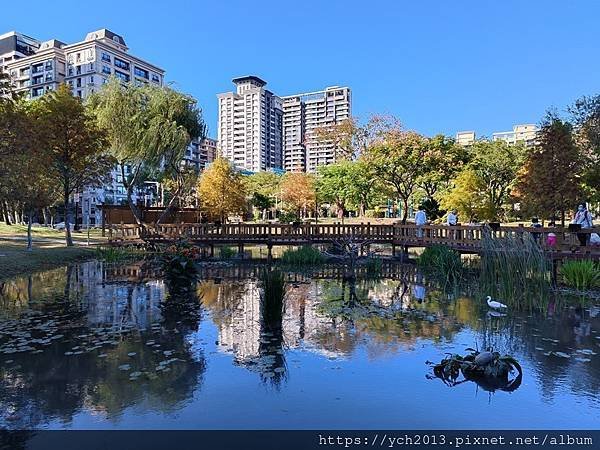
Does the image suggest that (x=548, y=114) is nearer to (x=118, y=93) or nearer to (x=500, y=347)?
(x=500, y=347)

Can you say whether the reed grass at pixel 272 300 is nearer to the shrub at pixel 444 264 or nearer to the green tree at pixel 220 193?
the shrub at pixel 444 264


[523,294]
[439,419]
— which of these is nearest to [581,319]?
[523,294]

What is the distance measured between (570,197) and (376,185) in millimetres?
16608

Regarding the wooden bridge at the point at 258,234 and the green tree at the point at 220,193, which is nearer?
the wooden bridge at the point at 258,234

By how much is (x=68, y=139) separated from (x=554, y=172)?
19.4m

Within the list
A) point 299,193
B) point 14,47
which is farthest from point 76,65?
point 299,193

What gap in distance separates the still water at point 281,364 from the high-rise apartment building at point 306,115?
10354 centimetres

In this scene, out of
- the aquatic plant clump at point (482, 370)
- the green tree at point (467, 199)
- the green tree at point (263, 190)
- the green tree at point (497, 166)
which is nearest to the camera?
the aquatic plant clump at point (482, 370)

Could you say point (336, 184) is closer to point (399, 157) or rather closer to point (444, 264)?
point (399, 157)

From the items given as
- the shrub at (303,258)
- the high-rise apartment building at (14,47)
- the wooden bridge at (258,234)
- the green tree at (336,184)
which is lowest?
the shrub at (303,258)

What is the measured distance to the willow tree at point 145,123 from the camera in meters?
21.3

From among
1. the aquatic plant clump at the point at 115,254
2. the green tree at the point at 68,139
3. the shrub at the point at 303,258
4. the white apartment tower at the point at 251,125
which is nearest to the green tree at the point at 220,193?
the green tree at the point at 68,139

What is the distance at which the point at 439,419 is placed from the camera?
3.81 metres

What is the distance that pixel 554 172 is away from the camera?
1550cm
